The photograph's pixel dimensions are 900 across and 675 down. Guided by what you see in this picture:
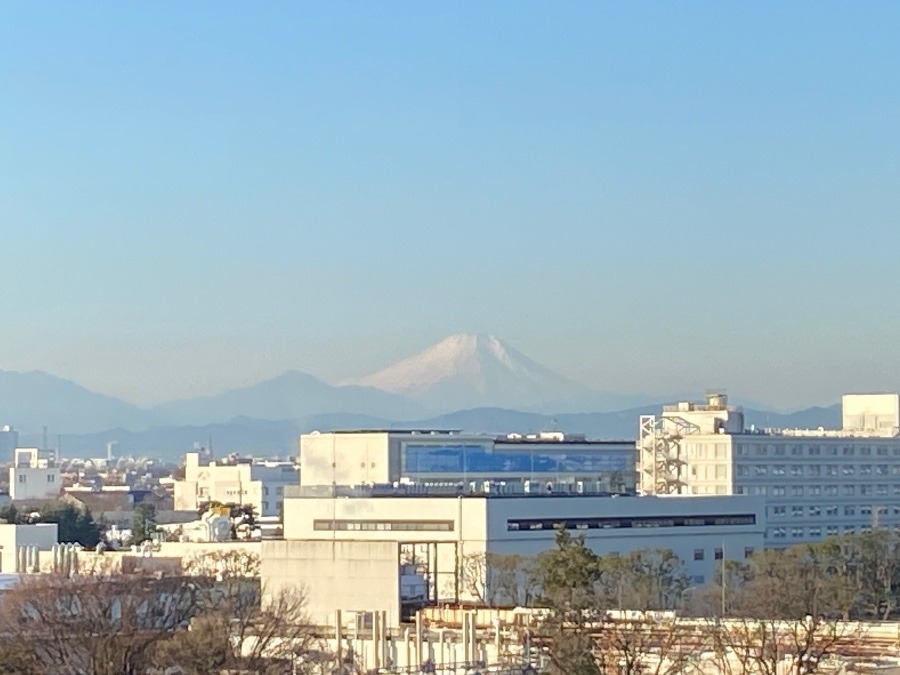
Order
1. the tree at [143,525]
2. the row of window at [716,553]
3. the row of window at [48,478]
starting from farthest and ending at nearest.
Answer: the row of window at [48,478] → the tree at [143,525] → the row of window at [716,553]

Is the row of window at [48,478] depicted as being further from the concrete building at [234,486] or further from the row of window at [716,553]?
the row of window at [716,553]

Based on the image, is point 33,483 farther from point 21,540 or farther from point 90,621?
point 90,621

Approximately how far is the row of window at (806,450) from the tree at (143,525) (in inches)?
980

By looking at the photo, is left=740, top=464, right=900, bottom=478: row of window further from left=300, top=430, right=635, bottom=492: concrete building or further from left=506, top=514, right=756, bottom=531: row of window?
left=506, top=514, right=756, bottom=531: row of window

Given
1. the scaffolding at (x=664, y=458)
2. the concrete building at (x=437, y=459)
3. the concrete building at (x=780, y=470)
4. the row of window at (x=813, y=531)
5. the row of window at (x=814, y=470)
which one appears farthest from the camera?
the scaffolding at (x=664, y=458)

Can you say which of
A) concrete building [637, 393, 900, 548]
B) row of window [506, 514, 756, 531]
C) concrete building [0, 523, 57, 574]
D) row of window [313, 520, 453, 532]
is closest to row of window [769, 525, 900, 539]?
concrete building [637, 393, 900, 548]

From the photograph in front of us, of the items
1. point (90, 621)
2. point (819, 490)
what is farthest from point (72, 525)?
point (90, 621)

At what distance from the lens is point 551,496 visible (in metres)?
67.8

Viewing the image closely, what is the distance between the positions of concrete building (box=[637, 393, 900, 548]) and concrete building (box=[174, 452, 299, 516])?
3875cm

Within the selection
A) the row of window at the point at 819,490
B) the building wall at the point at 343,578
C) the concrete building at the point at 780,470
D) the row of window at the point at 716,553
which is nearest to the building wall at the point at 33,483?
the concrete building at the point at 780,470

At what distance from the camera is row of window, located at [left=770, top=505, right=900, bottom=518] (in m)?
A: 83.2

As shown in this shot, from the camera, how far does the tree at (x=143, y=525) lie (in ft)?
283

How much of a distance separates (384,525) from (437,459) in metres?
18.0

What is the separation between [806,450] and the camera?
Answer: 85500 millimetres
